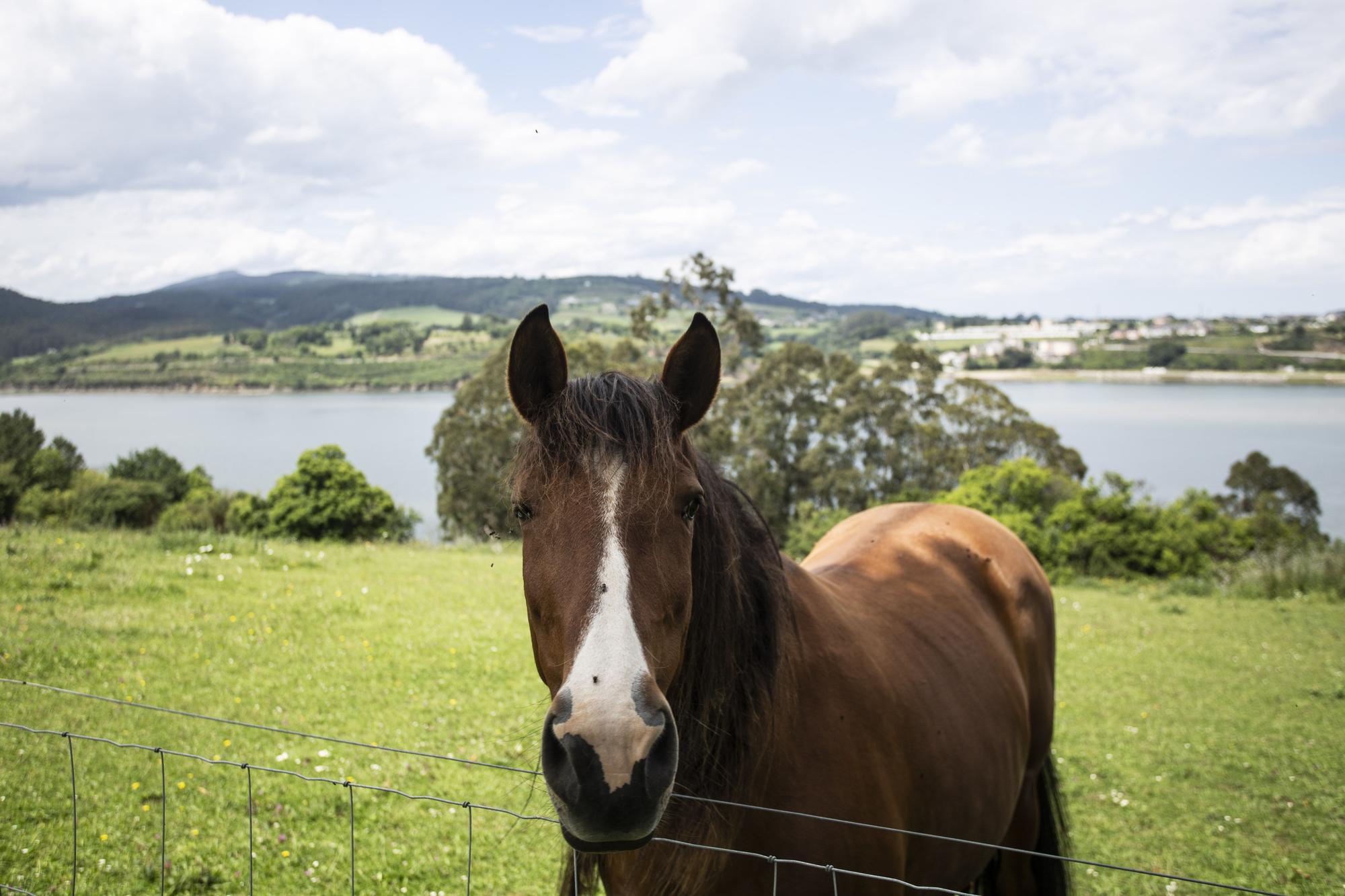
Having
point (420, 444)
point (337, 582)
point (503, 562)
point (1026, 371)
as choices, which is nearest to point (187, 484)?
point (503, 562)

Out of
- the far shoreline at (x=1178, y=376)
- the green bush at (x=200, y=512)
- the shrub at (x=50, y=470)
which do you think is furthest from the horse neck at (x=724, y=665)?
the far shoreline at (x=1178, y=376)

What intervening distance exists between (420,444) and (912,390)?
113ft

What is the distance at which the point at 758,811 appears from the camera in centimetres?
193

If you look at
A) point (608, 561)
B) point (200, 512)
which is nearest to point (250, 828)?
point (608, 561)

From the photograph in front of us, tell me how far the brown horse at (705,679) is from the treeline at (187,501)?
47.7 feet

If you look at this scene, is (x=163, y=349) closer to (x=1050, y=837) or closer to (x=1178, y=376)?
(x=1050, y=837)

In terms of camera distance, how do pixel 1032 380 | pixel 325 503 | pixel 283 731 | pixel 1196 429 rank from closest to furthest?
pixel 283 731 < pixel 325 503 < pixel 1196 429 < pixel 1032 380

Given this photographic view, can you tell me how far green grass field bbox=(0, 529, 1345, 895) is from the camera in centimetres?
389

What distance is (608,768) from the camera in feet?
4.11

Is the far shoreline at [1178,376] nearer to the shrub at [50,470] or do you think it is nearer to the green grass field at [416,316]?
the shrub at [50,470]

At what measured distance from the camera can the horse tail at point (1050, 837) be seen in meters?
3.46

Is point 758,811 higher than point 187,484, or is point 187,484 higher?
point 758,811

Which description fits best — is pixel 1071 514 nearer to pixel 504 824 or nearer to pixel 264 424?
pixel 504 824

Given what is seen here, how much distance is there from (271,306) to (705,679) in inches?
5661
